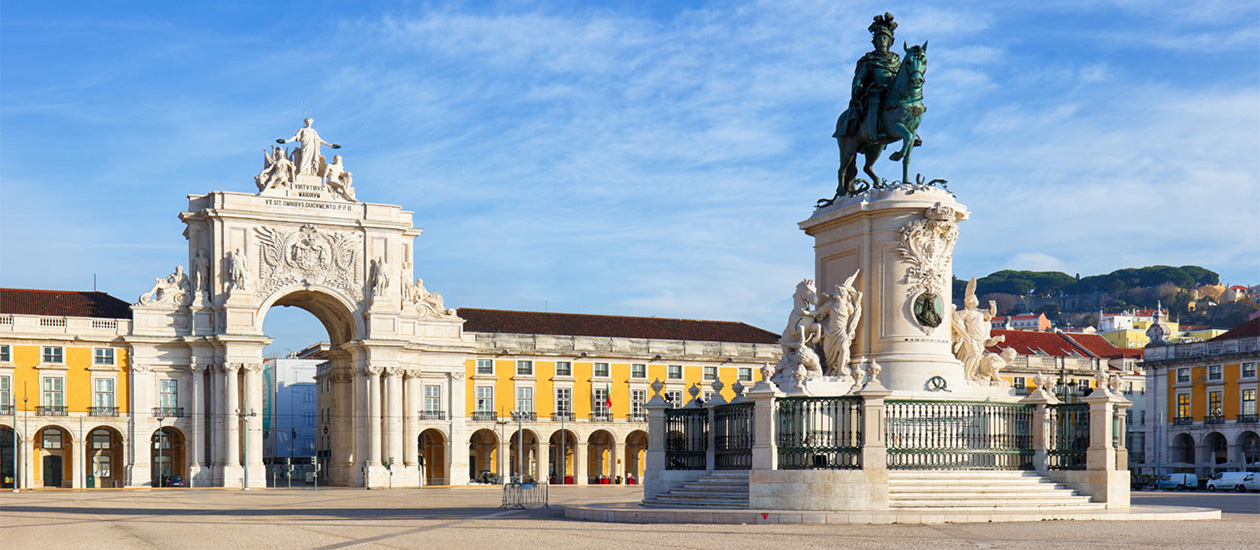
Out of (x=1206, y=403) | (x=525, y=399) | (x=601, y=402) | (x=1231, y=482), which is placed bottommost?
(x=1231, y=482)

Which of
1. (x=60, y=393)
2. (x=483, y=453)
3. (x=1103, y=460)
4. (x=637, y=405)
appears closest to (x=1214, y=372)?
(x=637, y=405)

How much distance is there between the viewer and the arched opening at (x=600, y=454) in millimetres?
82812

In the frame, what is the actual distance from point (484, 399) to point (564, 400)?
4.57 metres

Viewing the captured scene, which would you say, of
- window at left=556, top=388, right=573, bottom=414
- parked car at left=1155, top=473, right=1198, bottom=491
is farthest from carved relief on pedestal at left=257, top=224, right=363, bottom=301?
parked car at left=1155, top=473, right=1198, bottom=491

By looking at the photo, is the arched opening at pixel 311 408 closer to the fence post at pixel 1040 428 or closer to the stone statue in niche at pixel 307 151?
the stone statue in niche at pixel 307 151

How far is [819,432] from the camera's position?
24.8 metres

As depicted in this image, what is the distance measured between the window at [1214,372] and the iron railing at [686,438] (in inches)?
2417

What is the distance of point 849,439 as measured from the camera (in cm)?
2456

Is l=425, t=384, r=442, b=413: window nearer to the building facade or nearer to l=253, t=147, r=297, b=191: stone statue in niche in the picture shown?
l=253, t=147, r=297, b=191: stone statue in niche

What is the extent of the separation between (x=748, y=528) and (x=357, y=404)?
5459cm

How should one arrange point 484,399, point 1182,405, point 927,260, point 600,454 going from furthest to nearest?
1. point 1182,405
2. point 600,454
3. point 484,399
4. point 927,260

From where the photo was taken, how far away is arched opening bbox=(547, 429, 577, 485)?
8138 centimetres

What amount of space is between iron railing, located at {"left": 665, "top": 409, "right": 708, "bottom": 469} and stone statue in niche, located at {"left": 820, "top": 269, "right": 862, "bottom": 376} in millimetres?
2650

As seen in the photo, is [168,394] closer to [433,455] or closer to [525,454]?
[433,455]
